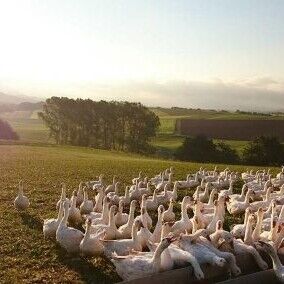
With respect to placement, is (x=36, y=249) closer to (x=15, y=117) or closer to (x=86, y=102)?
(x=86, y=102)

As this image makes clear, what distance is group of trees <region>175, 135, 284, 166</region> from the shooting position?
66.1 metres

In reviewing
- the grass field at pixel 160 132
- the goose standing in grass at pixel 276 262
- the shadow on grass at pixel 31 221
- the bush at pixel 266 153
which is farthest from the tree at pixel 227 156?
the goose standing in grass at pixel 276 262

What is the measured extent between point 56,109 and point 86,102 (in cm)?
561

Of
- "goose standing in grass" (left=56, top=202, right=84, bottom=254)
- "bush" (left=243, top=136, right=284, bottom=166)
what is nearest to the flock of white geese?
"goose standing in grass" (left=56, top=202, right=84, bottom=254)

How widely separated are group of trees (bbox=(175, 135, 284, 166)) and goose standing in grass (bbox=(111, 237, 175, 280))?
55.5 meters

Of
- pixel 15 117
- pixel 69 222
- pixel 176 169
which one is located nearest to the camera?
pixel 69 222

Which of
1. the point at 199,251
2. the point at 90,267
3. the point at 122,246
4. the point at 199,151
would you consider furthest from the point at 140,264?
the point at 199,151

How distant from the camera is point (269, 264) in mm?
12852

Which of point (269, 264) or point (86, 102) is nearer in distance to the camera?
point (269, 264)

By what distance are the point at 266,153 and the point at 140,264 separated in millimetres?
57307

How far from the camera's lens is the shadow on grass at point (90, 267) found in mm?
12414

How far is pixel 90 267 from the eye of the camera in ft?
43.0

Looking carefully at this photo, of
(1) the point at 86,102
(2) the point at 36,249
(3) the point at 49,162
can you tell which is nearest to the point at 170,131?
(1) the point at 86,102

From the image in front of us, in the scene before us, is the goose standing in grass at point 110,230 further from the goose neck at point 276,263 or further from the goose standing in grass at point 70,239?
the goose neck at point 276,263
